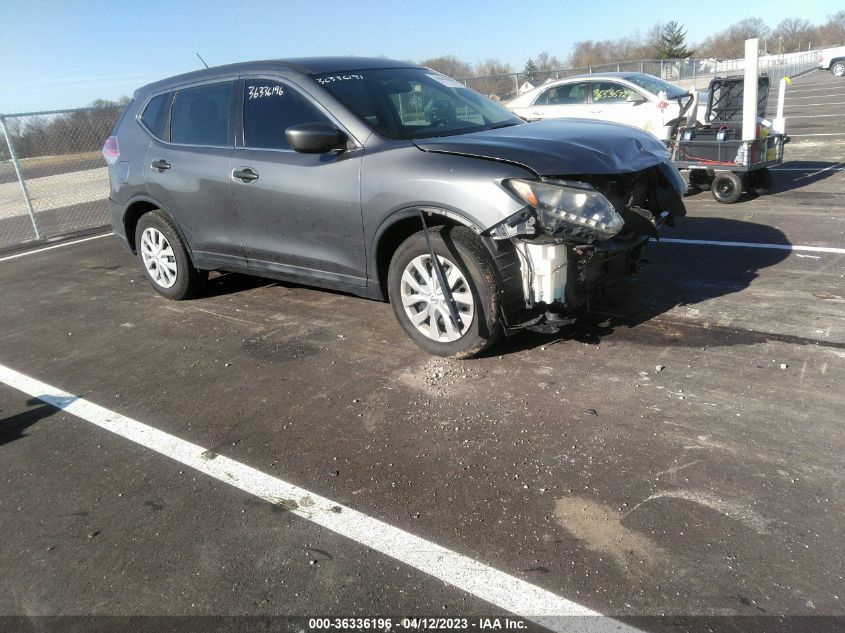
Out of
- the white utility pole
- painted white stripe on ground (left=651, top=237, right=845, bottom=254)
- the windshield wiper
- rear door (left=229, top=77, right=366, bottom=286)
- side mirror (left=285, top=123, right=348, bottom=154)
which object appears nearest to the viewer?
side mirror (left=285, top=123, right=348, bottom=154)

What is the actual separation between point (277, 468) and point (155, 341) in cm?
250

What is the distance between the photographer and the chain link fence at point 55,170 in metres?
11.0

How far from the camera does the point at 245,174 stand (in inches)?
204

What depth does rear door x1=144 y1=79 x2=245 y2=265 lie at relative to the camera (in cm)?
542

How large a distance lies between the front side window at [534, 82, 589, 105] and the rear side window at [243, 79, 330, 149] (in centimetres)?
923

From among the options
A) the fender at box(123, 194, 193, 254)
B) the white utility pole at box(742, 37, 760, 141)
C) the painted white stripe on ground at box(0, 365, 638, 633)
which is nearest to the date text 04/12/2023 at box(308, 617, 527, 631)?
the painted white stripe on ground at box(0, 365, 638, 633)

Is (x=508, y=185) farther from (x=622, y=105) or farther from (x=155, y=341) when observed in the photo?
(x=622, y=105)

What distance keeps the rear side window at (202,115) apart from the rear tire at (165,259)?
2.62 feet

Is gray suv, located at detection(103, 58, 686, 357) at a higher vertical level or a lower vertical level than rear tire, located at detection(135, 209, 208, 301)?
higher

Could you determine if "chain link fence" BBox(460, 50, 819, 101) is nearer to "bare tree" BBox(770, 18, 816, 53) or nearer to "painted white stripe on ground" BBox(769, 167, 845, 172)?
"painted white stripe on ground" BBox(769, 167, 845, 172)

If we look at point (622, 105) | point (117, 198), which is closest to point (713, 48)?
point (622, 105)

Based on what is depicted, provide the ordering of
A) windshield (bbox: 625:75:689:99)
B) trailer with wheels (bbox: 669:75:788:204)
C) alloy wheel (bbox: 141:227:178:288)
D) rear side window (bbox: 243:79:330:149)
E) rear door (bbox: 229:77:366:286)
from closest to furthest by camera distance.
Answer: rear door (bbox: 229:77:366:286)
rear side window (bbox: 243:79:330:149)
alloy wheel (bbox: 141:227:178:288)
trailer with wheels (bbox: 669:75:788:204)
windshield (bbox: 625:75:689:99)

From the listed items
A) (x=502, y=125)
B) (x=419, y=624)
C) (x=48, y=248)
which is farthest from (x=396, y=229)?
(x=48, y=248)

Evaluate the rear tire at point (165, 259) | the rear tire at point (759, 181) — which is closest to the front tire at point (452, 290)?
the rear tire at point (165, 259)
